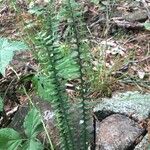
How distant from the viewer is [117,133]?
1.98 m

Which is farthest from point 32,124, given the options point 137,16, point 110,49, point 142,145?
point 137,16

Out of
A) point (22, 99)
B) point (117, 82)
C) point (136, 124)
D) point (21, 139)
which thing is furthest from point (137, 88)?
point (21, 139)

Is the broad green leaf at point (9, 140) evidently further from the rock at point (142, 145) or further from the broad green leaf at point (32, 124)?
the rock at point (142, 145)

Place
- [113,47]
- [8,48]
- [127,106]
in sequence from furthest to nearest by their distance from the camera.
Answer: [113,47]
[127,106]
[8,48]

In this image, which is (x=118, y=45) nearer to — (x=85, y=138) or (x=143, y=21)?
(x=143, y=21)

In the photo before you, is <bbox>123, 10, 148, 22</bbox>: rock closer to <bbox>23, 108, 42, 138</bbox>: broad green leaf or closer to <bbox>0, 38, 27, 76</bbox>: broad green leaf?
<bbox>0, 38, 27, 76</bbox>: broad green leaf

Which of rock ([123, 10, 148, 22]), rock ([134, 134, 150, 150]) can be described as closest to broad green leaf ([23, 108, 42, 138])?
rock ([134, 134, 150, 150])

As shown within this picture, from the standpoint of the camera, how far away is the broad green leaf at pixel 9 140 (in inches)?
68.1

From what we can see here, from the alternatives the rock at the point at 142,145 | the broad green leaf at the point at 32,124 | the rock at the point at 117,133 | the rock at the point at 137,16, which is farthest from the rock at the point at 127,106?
the rock at the point at 137,16

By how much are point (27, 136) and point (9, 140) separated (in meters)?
0.08

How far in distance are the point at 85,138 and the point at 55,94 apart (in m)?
0.27

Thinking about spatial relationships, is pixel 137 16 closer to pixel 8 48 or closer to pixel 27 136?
pixel 8 48

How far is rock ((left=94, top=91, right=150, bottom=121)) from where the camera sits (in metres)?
2.07

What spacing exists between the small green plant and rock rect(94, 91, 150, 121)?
455 millimetres
